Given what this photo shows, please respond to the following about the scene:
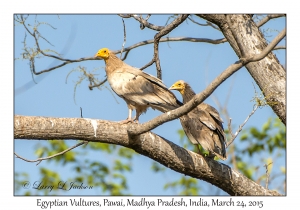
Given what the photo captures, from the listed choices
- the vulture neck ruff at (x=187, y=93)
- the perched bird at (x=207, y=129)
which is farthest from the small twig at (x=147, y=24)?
the vulture neck ruff at (x=187, y=93)

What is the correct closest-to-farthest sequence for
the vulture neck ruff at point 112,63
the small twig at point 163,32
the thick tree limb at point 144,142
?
the thick tree limb at point 144,142 → the small twig at point 163,32 → the vulture neck ruff at point 112,63

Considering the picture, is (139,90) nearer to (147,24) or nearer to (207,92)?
(147,24)

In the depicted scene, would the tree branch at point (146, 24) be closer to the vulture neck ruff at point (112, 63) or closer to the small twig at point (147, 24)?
the small twig at point (147, 24)

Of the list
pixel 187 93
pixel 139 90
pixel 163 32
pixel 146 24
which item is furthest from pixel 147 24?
pixel 187 93

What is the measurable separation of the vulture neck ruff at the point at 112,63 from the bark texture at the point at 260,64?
1.83m

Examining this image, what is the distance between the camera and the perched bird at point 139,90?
253 inches

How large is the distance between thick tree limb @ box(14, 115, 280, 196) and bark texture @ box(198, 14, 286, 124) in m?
0.98

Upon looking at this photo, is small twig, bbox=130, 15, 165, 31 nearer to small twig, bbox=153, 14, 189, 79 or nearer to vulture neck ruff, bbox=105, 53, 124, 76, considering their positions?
small twig, bbox=153, 14, 189, 79

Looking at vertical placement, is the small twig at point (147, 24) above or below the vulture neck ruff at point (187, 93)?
above

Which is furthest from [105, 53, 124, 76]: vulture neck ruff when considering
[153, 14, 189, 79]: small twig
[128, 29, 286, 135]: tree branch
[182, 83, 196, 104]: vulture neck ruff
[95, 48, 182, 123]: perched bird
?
[128, 29, 286, 135]: tree branch

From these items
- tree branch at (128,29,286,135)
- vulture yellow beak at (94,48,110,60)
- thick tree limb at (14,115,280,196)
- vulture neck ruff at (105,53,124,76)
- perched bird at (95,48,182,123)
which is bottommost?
thick tree limb at (14,115,280,196)

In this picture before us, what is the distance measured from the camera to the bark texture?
18.3ft
